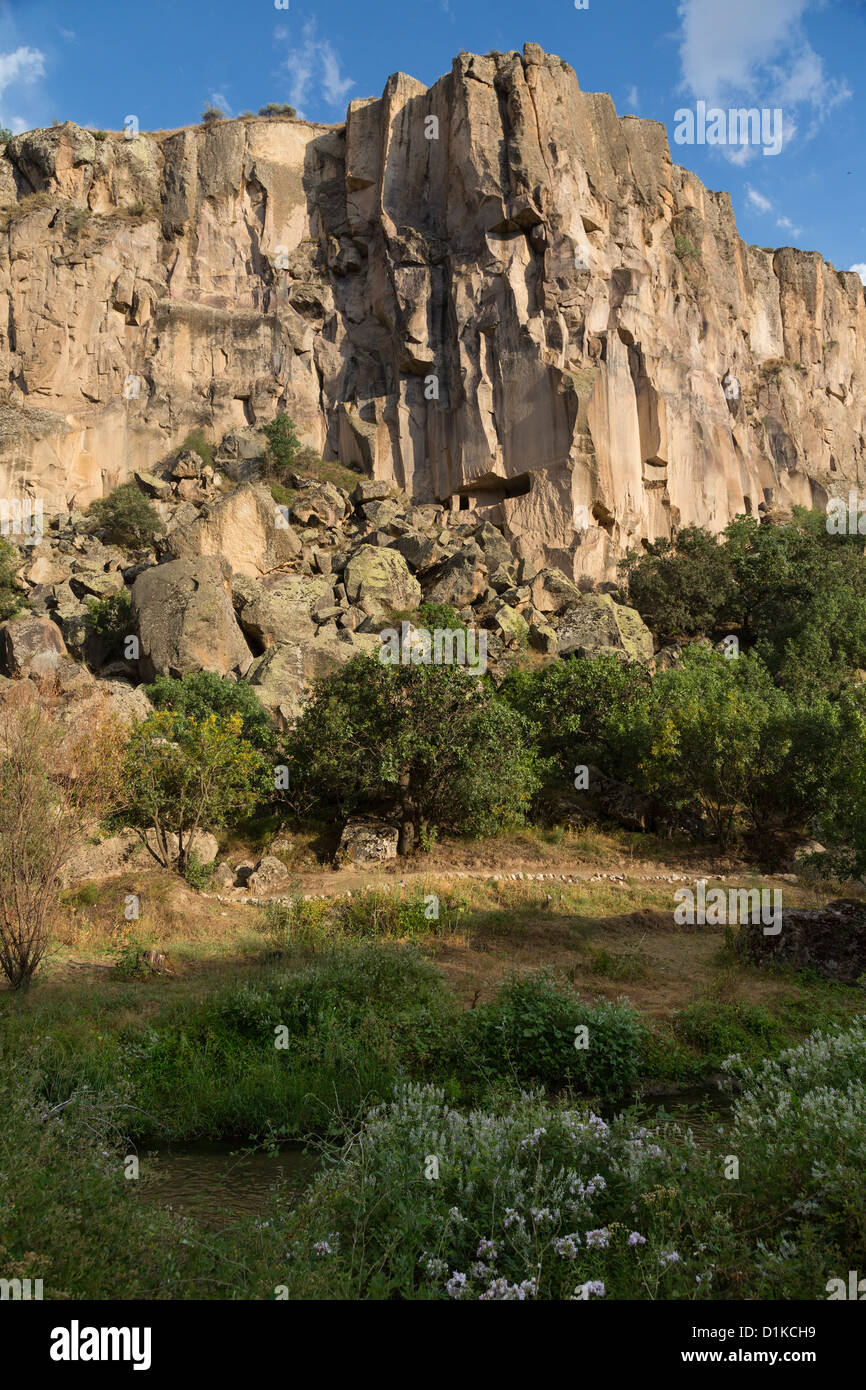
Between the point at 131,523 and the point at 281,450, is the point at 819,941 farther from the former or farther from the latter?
the point at 281,450

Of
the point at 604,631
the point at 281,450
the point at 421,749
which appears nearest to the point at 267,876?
the point at 421,749

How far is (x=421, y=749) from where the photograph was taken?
19.3 metres

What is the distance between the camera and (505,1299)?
4.12 m

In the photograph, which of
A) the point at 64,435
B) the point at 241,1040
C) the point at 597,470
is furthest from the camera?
the point at 64,435

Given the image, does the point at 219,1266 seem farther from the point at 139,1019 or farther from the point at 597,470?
the point at 597,470

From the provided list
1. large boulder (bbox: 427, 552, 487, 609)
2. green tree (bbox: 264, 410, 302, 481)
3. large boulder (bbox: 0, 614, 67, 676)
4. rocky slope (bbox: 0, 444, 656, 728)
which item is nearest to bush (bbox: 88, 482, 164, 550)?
rocky slope (bbox: 0, 444, 656, 728)

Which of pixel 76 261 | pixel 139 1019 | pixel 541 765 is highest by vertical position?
pixel 76 261

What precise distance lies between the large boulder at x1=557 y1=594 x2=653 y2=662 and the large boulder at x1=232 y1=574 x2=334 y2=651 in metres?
8.88

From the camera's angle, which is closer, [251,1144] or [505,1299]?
[505,1299]

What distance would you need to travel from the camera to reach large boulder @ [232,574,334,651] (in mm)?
29688
